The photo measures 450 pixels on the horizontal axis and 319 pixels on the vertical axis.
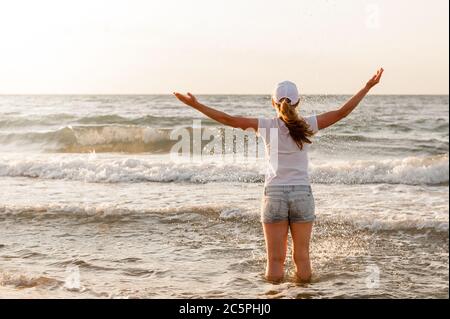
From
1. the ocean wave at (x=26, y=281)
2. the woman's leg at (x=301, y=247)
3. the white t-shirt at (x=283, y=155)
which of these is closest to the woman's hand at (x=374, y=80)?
the white t-shirt at (x=283, y=155)

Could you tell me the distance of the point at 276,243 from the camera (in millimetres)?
4750

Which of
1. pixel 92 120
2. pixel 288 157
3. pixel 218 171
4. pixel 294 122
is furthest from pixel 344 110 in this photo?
pixel 92 120

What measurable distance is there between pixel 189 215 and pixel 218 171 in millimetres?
4988

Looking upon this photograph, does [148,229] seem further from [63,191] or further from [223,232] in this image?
[63,191]

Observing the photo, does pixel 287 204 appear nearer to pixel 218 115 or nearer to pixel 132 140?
pixel 218 115

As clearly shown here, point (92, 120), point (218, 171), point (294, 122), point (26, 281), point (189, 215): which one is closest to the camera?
point (294, 122)

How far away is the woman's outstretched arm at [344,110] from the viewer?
14.5 ft

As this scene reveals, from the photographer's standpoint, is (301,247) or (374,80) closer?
(374,80)

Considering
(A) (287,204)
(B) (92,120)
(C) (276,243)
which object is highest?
(B) (92,120)

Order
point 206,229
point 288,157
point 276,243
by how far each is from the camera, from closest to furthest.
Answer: point 288,157 < point 276,243 < point 206,229

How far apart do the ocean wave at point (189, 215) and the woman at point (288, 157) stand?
138 inches

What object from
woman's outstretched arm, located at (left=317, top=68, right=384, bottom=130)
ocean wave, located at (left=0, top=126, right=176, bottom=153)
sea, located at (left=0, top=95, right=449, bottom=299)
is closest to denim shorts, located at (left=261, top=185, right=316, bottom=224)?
woman's outstretched arm, located at (left=317, top=68, right=384, bottom=130)

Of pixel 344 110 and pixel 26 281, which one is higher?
pixel 344 110
